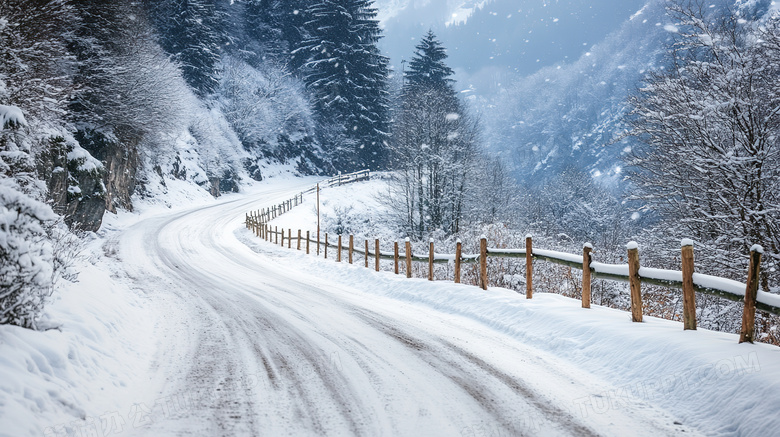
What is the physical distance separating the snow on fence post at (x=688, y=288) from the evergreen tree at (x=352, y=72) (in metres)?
44.2

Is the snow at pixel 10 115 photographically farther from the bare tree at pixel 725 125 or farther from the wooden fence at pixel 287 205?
the wooden fence at pixel 287 205

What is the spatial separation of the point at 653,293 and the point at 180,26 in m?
47.6

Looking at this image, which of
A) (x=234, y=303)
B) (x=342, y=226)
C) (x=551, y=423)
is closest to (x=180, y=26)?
(x=342, y=226)

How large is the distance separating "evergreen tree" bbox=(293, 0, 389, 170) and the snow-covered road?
41312mm

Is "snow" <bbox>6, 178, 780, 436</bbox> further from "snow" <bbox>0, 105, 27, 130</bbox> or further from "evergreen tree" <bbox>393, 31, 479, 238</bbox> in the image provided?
"evergreen tree" <bbox>393, 31, 479, 238</bbox>

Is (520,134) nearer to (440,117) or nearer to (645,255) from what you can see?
(440,117)

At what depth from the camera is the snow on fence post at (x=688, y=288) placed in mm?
4613

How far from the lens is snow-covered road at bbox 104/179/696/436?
3262mm

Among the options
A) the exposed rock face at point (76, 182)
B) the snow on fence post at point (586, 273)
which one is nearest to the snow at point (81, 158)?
the exposed rock face at point (76, 182)

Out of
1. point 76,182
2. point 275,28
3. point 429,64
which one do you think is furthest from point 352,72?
point 76,182

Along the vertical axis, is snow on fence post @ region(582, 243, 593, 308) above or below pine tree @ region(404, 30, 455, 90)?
below

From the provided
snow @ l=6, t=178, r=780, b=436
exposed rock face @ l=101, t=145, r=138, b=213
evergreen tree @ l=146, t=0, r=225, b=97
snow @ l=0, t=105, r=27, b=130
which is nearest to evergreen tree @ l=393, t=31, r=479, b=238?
snow @ l=6, t=178, r=780, b=436

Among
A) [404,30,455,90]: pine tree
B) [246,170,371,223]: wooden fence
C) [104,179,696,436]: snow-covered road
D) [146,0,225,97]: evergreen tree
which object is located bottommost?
[104,179,696,436]: snow-covered road

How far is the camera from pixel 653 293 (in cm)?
1020
